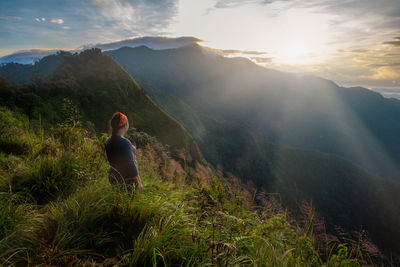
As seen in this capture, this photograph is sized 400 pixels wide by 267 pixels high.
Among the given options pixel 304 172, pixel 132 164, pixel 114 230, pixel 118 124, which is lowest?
pixel 304 172

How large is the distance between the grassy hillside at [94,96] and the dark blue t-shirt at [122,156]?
26.0 m

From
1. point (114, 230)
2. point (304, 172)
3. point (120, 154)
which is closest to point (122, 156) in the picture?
point (120, 154)

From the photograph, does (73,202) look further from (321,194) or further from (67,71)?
(321,194)

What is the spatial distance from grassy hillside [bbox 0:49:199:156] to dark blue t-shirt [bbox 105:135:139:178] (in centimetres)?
2605

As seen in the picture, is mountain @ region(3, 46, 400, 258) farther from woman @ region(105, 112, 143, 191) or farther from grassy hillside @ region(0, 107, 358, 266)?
grassy hillside @ region(0, 107, 358, 266)

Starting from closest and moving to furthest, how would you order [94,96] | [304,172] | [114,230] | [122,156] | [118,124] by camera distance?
[114,230]
[122,156]
[118,124]
[94,96]
[304,172]

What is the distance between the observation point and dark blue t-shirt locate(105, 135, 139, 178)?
11.6 feet

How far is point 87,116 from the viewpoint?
3753cm

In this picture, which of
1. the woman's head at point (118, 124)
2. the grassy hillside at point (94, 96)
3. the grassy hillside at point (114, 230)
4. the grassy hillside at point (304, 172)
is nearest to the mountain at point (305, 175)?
the grassy hillside at point (304, 172)

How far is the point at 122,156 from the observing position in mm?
3586

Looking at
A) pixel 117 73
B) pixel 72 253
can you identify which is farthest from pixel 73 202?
pixel 117 73

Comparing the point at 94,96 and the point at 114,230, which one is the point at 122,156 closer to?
the point at 114,230

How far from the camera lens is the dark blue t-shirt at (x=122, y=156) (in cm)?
353

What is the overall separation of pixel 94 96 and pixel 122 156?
4407 centimetres
